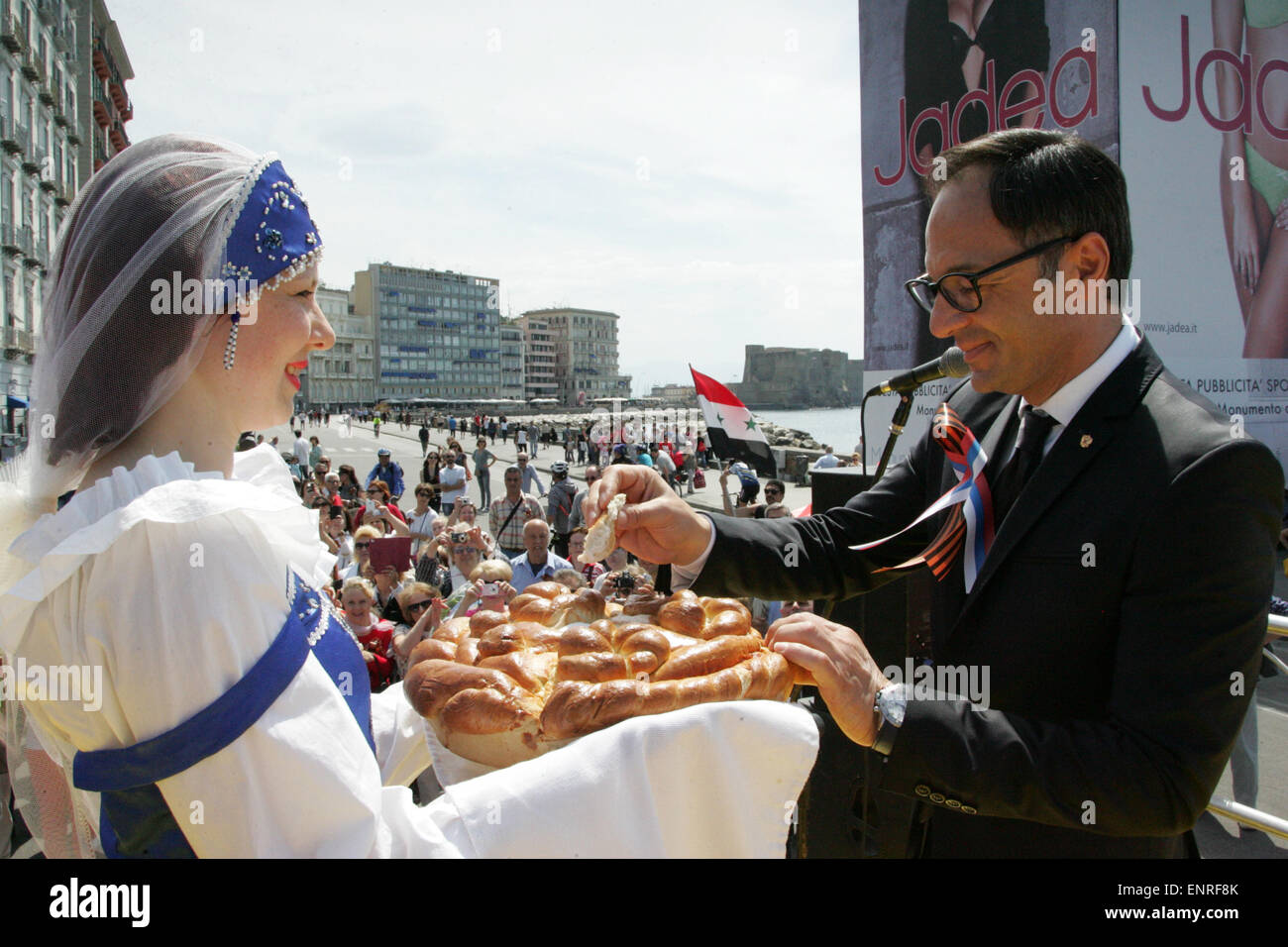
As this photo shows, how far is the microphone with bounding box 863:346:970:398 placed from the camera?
8.12 ft

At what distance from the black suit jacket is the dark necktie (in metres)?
0.13

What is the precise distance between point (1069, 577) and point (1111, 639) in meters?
0.15

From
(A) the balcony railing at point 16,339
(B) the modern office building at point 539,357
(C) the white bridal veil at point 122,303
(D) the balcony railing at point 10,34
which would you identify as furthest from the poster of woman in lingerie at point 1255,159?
(B) the modern office building at point 539,357

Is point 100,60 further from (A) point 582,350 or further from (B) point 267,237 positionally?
(A) point 582,350

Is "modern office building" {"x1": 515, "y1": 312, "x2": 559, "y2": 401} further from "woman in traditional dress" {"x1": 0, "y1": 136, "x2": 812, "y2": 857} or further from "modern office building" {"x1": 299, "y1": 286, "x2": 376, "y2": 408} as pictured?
"woman in traditional dress" {"x1": 0, "y1": 136, "x2": 812, "y2": 857}

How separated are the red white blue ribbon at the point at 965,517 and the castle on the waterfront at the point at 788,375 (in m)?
86.3

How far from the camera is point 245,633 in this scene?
1.20 metres

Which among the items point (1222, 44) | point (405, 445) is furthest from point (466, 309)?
point (1222, 44)

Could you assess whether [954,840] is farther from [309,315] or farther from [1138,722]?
[309,315]

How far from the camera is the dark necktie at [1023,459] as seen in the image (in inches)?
72.1

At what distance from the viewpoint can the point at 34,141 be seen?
114 feet

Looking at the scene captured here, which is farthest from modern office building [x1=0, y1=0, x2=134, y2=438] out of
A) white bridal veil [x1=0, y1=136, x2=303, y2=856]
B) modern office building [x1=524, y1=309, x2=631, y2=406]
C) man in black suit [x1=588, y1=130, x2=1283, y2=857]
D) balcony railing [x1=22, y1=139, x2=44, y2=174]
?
modern office building [x1=524, y1=309, x2=631, y2=406]

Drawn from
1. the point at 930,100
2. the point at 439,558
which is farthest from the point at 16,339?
the point at 930,100
